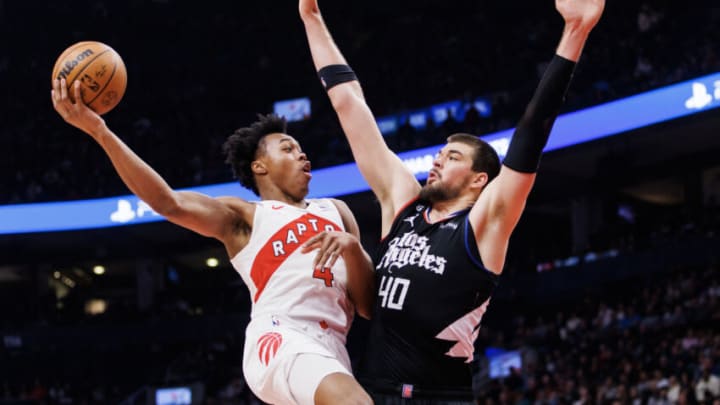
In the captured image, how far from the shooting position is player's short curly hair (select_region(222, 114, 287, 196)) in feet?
17.1

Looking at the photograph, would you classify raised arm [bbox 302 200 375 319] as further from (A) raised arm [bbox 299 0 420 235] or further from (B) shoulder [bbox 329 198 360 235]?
(B) shoulder [bbox 329 198 360 235]

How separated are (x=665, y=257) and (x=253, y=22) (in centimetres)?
1806

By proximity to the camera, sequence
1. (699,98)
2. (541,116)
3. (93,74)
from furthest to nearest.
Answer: (699,98), (93,74), (541,116)

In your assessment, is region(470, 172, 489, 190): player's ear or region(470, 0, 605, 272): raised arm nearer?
region(470, 0, 605, 272): raised arm

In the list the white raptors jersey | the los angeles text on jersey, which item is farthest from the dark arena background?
the los angeles text on jersey

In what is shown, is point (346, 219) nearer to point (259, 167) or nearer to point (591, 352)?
point (259, 167)

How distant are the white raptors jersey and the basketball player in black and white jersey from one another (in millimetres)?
297

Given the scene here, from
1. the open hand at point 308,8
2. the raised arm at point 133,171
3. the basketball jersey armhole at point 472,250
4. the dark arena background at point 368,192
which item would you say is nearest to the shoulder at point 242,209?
the raised arm at point 133,171

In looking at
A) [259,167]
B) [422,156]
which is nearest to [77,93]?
[259,167]

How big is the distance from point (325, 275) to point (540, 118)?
4.37 ft

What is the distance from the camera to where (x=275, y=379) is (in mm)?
4250

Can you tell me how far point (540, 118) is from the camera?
3.91m

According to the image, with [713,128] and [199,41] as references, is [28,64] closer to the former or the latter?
[199,41]

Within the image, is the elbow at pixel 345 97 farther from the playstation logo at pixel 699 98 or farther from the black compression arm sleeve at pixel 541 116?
the playstation logo at pixel 699 98
